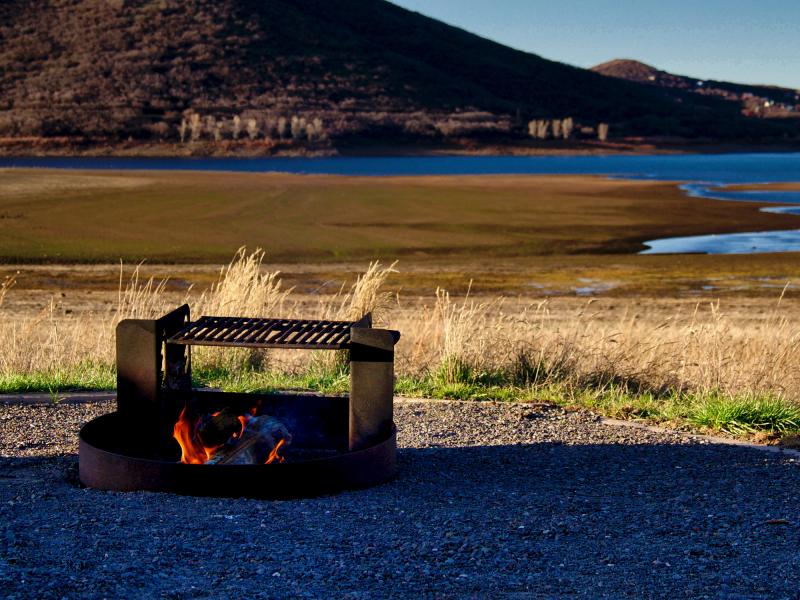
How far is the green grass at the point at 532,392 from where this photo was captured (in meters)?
7.82

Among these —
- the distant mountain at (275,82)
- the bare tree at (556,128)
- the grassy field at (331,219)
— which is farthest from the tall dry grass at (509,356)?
the bare tree at (556,128)

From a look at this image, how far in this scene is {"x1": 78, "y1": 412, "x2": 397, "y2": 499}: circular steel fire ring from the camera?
5.84 m

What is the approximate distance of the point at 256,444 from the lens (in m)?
6.52

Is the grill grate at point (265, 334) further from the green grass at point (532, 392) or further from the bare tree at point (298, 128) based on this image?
the bare tree at point (298, 128)

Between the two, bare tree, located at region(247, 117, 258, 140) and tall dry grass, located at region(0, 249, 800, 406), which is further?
bare tree, located at region(247, 117, 258, 140)

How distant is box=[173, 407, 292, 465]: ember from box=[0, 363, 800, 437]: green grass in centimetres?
181

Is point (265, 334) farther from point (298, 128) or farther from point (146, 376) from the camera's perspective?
point (298, 128)

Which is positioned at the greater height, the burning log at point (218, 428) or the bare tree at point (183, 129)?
the bare tree at point (183, 129)

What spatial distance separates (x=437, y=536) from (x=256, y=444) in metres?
1.72

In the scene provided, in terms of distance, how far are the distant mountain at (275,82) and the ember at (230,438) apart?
4020 inches

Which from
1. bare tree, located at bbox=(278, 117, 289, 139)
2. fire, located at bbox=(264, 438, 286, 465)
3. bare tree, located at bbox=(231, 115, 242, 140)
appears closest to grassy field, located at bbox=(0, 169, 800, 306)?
fire, located at bbox=(264, 438, 286, 465)

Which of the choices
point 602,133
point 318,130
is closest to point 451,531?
point 318,130

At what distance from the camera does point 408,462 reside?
6844mm

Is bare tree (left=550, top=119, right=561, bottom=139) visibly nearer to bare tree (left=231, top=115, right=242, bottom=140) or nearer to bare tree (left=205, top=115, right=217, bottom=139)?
bare tree (left=231, top=115, right=242, bottom=140)
